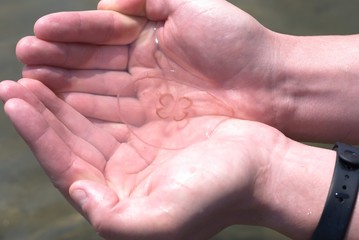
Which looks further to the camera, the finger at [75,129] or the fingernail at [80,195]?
the finger at [75,129]

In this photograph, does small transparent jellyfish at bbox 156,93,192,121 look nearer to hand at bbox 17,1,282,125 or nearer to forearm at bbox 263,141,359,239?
hand at bbox 17,1,282,125

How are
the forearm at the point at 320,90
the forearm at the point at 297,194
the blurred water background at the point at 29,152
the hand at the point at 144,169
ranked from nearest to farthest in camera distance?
the hand at the point at 144,169 < the forearm at the point at 297,194 < the forearm at the point at 320,90 < the blurred water background at the point at 29,152

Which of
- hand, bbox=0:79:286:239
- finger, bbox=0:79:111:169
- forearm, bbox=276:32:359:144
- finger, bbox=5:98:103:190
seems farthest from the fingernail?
forearm, bbox=276:32:359:144

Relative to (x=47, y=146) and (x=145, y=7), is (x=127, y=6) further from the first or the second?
(x=47, y=146)

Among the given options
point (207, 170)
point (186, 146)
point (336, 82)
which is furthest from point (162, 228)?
point (336, 82)

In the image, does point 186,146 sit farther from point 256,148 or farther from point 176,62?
point 176,62

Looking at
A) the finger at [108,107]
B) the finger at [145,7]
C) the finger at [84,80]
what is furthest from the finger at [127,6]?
the finger at [108,107]

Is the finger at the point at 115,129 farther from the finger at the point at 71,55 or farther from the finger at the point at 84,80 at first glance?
the finger at the point at 71,55
